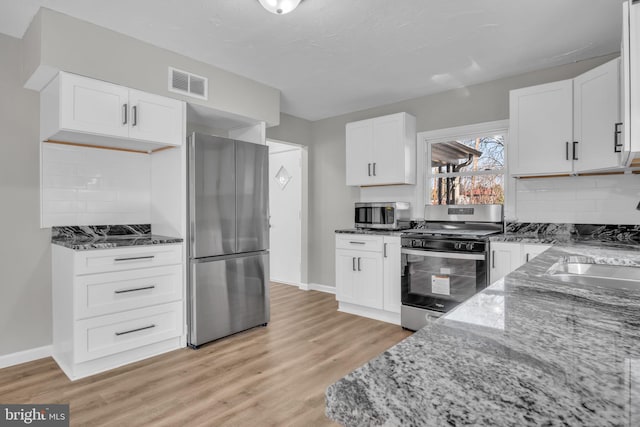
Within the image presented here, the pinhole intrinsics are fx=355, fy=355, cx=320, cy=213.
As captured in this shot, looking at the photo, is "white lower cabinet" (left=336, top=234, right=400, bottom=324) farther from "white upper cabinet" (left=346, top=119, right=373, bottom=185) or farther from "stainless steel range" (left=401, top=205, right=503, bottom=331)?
"white upper cabinet" (left=346, top=119, right=373, bottom=185)

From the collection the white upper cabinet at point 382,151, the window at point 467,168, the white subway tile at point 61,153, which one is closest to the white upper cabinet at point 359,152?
the white upper cabinet at point 382,151

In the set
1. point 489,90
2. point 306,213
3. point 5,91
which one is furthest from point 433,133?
point 5,91

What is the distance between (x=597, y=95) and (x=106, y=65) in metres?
3.75

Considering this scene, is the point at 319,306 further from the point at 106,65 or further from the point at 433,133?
the point at 106,65

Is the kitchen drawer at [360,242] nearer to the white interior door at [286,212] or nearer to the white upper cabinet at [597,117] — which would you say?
the white interior door at [286,212]

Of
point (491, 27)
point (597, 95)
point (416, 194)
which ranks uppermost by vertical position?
point (491, 27)

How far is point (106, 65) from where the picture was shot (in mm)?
2678

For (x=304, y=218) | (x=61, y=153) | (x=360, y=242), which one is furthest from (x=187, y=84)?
(x=304, y=218)

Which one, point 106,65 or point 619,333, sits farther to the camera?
point 106,65

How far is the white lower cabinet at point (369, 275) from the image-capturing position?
373cm

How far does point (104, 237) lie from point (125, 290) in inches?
29.9

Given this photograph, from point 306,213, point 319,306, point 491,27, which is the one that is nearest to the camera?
point 491,27

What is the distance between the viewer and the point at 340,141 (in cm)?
506

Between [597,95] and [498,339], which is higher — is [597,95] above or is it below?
above
